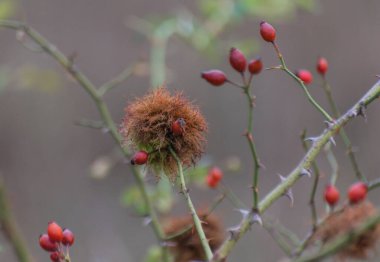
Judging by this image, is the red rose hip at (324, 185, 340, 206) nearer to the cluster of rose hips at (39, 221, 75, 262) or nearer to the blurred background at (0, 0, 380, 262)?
the cluster of rose hips at (39, 221, 75, 262)

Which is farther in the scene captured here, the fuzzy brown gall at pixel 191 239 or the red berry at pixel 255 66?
the fuzzy brown gall at pixel 191 239

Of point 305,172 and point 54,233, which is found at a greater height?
point 54,233

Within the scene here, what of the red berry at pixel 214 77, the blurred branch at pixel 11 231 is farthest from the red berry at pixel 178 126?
the blurred branch at pixel 11 231

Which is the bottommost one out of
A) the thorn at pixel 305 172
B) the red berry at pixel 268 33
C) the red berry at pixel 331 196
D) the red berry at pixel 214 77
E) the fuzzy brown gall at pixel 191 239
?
the fuzzy brown gall at pixel 191 239

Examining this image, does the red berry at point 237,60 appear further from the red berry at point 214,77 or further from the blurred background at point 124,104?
the blurred background at point 124,104

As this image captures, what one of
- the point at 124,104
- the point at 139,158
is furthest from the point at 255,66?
the point at 124,104

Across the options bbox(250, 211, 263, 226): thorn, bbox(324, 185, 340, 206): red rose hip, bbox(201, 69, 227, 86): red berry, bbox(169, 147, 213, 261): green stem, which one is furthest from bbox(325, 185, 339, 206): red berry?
bbox(201, 69, 227, 86): red berry

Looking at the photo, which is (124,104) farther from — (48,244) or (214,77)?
(48,244)

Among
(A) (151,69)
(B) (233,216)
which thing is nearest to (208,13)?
(A) (151,69)
